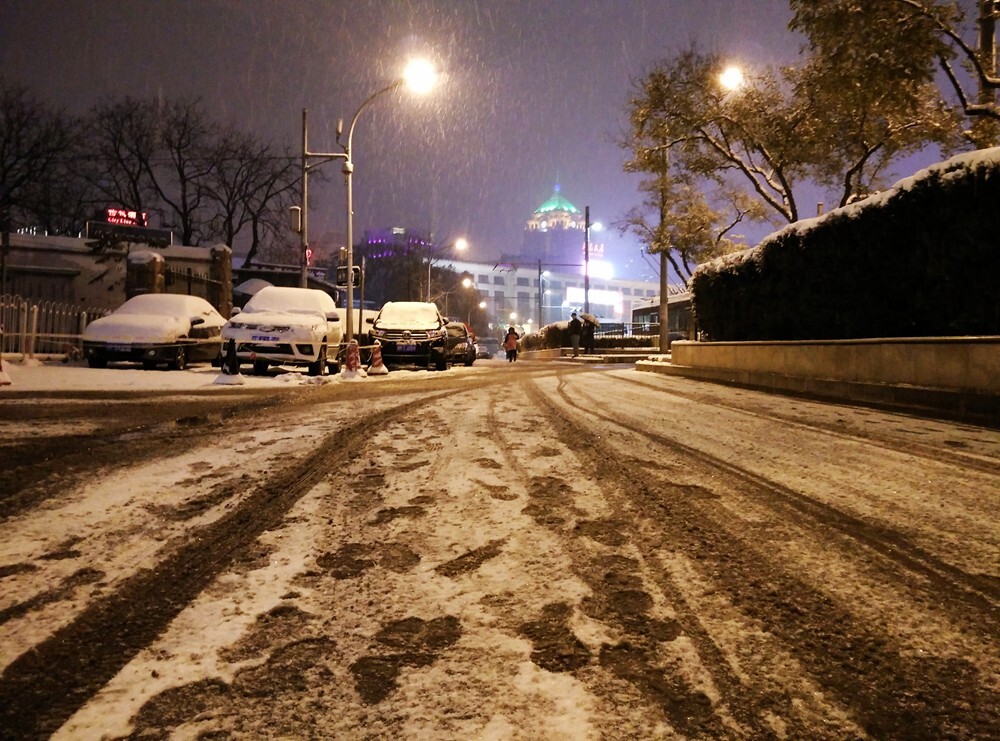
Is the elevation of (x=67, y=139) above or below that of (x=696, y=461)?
above

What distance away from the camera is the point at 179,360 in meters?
14.2

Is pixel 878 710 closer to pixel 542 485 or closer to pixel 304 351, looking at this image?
pixel 542 485

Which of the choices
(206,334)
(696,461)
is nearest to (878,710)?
(696,461)

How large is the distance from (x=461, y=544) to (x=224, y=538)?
106 cm

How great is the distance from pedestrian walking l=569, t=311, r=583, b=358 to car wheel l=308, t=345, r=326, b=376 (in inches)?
842

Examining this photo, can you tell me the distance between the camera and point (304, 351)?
12.9m

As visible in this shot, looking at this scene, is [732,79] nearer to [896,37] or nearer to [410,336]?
[896,37]

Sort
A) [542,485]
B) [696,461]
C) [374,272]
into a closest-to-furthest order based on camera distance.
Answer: [542,485] → [696,461] → [374,272]

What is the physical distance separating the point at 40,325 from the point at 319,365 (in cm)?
1099

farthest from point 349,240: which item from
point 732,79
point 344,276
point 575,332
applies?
point 575,332

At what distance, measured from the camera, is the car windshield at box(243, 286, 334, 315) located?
14.0m

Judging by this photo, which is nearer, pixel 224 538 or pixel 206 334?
pixel 224 538

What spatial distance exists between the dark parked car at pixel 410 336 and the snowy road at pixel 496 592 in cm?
1278

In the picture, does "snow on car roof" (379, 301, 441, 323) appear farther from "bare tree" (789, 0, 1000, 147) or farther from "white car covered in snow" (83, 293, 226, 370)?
"bare tree" (789, 0, 1000, 147)
